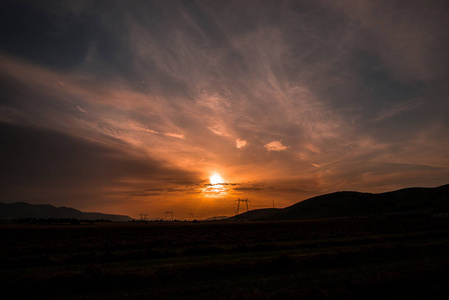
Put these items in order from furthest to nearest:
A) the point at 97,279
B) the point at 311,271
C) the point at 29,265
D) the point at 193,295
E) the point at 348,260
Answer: the point at 29,265 → the point at 348,260 → the point at 311,271 → the point at 97,279 → the point at 193,295

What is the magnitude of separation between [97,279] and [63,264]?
9400 millimetres

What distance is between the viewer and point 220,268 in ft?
49.6

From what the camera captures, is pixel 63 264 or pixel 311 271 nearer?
pixel 311 271

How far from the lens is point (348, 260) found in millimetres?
17547

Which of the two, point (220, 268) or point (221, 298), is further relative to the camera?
point (220, 268)

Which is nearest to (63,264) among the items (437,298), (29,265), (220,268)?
(29,265)

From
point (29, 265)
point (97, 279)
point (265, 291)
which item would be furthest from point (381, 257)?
point (29, 265)

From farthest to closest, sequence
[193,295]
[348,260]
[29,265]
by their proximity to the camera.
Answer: [29,265] → [348,260] → [193,295]

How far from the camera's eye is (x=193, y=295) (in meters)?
11.1

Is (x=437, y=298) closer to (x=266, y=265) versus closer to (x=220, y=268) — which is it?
(x=266, y=265)

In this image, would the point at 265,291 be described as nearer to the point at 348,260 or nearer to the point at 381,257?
the point at 348,260

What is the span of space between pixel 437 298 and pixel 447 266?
202 inches

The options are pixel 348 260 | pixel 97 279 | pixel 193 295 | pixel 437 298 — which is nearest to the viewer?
pixel 437 298

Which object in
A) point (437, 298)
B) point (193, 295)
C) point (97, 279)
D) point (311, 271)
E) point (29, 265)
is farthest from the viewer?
point (29, 265)
